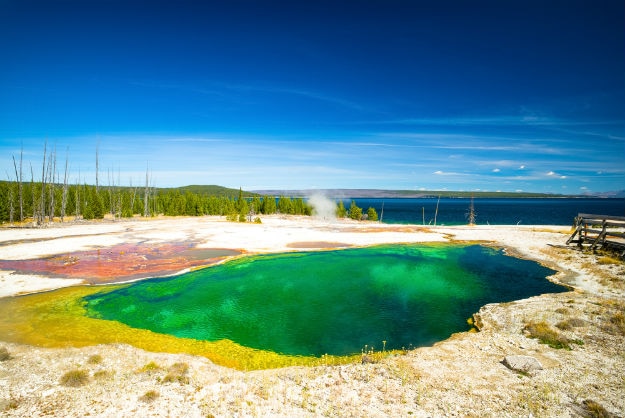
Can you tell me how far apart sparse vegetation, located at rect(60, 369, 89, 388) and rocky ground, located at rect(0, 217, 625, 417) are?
0.03 m

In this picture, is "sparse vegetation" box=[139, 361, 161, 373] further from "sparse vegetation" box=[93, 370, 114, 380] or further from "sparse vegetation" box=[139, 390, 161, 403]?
"sparse vegetation" box=[139, 390, 161, 403]

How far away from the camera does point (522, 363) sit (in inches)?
416

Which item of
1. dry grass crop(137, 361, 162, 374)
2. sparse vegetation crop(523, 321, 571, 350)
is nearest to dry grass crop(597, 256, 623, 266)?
sparse vegetation crop(523, 321, 571, 350)

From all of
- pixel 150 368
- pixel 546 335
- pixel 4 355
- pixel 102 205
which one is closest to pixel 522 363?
pixel 546 335

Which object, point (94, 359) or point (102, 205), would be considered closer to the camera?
point (94, 359)

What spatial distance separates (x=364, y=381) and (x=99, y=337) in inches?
483

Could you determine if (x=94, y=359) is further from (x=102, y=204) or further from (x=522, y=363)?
(x=102, y=204)

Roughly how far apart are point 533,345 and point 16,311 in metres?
25.4

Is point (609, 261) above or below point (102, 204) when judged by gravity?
below

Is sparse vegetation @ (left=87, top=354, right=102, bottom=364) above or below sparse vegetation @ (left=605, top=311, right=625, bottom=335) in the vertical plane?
below

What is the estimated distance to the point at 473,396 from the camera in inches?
359

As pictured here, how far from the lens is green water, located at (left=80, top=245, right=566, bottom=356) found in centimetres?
1543

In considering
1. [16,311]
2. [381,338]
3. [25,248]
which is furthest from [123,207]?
[381,338]

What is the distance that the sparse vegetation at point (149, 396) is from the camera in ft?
29.7
